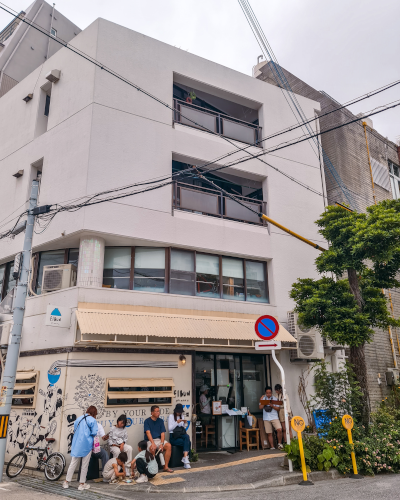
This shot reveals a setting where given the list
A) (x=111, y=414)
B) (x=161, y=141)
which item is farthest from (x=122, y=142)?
(x=111, y=414)

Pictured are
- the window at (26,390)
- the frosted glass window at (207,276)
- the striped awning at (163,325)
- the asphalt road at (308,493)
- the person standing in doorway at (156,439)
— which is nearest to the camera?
the asphalt road at (308,493)

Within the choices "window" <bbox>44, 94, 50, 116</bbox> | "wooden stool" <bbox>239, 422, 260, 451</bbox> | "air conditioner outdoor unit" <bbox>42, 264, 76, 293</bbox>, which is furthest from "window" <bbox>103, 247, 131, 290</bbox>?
"window" <bbox>44, 94, 50, 116</bbox>

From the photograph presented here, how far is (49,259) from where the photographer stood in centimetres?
1373

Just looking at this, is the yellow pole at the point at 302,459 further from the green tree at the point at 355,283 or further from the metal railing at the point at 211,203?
the metal railing at the point at 211,203

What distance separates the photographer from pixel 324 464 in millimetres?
8922

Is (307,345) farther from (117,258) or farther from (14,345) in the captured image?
(14,345)

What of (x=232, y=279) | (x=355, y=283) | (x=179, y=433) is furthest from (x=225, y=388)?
(x=355, y=283)

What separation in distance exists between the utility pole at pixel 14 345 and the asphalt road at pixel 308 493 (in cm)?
126

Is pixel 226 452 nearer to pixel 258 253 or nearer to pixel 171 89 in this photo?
pixel 258 253

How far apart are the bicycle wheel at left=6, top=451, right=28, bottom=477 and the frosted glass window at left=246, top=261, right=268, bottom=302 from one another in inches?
320

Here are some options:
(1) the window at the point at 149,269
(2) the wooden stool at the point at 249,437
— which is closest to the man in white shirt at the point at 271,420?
(2) the wooden stool at the point at 249,437

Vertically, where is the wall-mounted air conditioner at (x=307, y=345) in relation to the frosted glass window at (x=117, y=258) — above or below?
below

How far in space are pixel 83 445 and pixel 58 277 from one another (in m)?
5.21

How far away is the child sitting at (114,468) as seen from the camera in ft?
30.4
